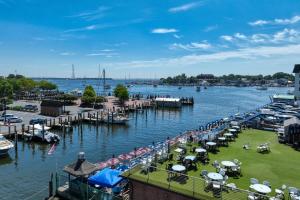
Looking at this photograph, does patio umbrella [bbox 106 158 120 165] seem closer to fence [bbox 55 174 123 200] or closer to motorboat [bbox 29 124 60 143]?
fence [bbox 55 174 123 200]

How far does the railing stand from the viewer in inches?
645

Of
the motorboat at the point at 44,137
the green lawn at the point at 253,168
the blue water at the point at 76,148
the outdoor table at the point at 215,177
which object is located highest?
the outdoor table at the point at 215,177

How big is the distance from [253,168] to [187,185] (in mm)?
9084

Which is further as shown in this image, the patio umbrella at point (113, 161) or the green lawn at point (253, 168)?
the patio umbrella at point (113, 161)

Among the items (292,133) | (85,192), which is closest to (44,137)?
(85,192)

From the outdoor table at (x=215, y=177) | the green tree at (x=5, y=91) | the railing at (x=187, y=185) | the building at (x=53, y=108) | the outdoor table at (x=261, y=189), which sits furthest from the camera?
the green tree at (x=5, y=91)

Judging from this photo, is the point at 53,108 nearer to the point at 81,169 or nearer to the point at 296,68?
the point at 81,169

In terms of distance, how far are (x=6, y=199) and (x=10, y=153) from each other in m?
16.4

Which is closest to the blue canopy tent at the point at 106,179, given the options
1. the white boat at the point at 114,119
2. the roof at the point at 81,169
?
the roof at the point at 81,169

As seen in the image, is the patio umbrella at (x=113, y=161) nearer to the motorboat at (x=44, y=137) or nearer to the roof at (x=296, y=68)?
the motorboat at (x=44, y=137)

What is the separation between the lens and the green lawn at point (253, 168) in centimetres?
1786

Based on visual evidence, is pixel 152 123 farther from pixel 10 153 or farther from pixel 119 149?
pixel 10 153

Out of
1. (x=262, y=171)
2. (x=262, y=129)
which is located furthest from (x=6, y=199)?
(x=262, y=129)

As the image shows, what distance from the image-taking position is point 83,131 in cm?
5684
